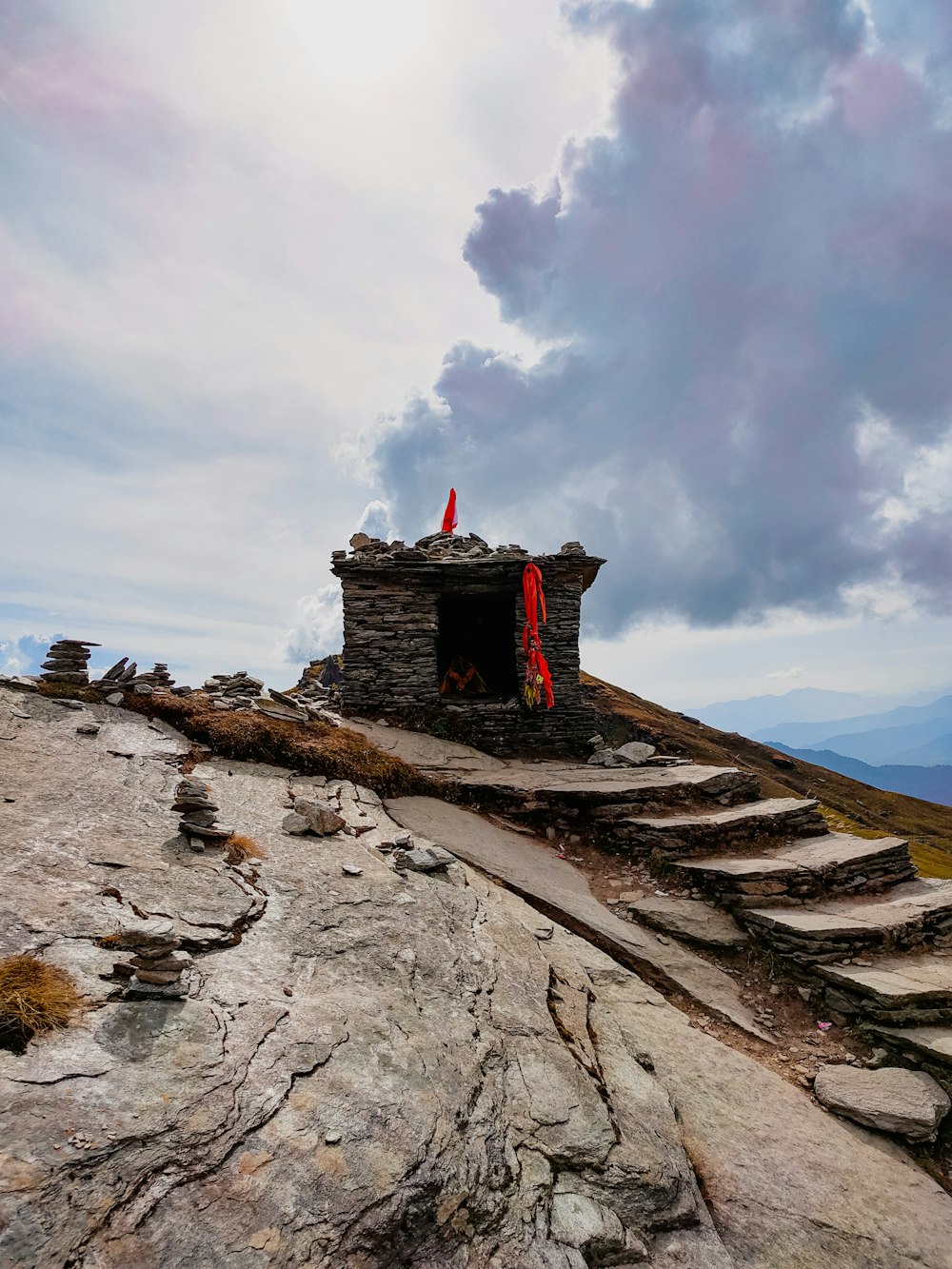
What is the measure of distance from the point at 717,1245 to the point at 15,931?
6302mm

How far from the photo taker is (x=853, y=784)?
53.8m

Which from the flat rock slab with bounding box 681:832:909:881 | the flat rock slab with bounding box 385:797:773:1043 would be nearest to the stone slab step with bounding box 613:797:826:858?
the flat rock slab with bounding box 681:832:909:881

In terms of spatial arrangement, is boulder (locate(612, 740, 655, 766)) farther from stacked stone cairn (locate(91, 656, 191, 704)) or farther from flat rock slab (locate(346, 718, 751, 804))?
stacked stone cairn (locate(91, 656, 191, 704))

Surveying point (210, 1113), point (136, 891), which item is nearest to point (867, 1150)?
point (210, 1113)

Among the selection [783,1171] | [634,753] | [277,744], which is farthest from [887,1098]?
[277,744]

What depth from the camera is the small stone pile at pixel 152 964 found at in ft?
14.7

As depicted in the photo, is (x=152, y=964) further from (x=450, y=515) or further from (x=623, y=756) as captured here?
(x=450, y=515)

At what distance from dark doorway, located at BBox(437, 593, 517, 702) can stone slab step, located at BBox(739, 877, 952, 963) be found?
551 inches

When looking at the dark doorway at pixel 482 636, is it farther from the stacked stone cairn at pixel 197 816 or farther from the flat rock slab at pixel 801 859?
the stacked stone cairn at pixel 197 816

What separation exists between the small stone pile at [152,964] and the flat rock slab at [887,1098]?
790cm

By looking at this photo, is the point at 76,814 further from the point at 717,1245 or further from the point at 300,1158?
the point at 717,1245

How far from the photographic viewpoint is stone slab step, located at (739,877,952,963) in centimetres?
920

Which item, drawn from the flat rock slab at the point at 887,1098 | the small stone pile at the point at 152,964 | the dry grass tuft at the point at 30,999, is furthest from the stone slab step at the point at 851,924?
the dry grass tuft at the point at 30,999

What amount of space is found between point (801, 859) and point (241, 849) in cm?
1043
